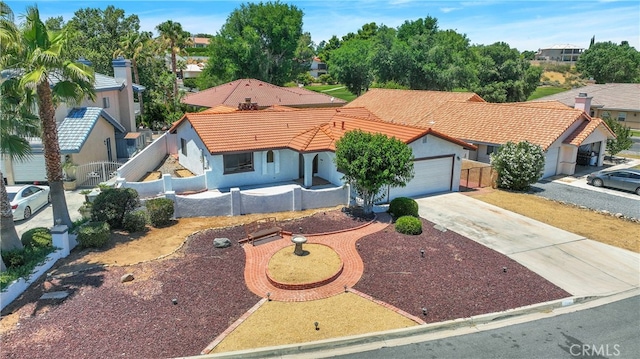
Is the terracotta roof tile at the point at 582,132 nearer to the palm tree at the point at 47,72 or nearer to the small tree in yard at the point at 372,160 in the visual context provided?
the small tree in yard at the point at 372,160

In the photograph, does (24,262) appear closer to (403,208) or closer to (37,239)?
(37,239)

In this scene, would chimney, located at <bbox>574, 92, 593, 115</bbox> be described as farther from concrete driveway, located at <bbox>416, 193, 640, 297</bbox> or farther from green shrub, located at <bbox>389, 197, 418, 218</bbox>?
green shrub, located at <bbox>389, 197, 418, 218</bbox>

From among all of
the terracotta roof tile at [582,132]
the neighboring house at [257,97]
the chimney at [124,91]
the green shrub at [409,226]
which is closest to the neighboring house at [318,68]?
the neighboring house at [257,97]

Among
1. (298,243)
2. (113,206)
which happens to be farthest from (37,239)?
(298,243)

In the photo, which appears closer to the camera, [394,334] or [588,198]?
[394,334]

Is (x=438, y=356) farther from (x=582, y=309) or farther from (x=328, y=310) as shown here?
(x=582, y=309)

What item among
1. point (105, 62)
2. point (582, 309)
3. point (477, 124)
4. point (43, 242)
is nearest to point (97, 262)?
point (43, 242)

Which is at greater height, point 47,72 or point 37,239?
point 47,72
